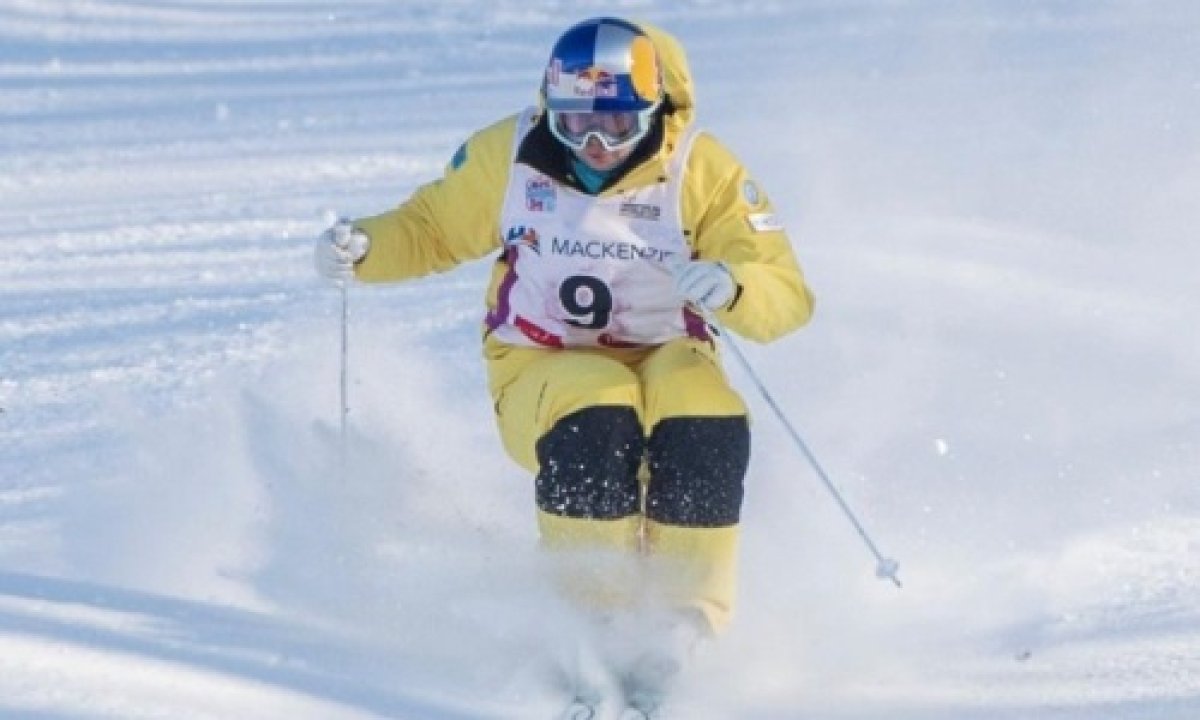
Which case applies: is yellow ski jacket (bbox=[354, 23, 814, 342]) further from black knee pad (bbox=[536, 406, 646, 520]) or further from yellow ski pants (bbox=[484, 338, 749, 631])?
black knee pad (bbox=[536, 406, 646, 520])

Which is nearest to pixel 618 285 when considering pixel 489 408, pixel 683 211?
pixel 683 211

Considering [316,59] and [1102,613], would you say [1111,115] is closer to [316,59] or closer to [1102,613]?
[316,59]

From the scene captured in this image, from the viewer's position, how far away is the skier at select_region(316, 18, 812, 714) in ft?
14.9

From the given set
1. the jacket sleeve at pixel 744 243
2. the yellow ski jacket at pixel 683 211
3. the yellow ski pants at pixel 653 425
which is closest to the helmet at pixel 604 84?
the yellow ski jacket at pixel 683 211

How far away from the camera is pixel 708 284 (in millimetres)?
4512

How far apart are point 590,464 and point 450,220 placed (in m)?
1.01

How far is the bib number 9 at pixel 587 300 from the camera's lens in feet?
16.3

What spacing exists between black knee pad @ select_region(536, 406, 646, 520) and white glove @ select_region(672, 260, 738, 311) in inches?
10.8

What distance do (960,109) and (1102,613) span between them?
6701 millimetres

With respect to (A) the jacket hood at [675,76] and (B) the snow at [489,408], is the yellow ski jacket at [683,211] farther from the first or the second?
(B) the snow at [489,408]

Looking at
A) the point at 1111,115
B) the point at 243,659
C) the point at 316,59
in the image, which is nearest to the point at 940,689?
the point at 243,659

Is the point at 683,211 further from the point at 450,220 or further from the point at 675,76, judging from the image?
the point at 450,220

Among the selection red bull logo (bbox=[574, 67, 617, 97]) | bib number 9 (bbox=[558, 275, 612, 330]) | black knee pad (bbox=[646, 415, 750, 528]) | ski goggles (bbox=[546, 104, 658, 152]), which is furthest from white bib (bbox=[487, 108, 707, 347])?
black knee pad (bbox=[646, 415, 750, 528])

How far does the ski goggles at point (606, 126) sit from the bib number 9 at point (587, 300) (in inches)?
12.9
